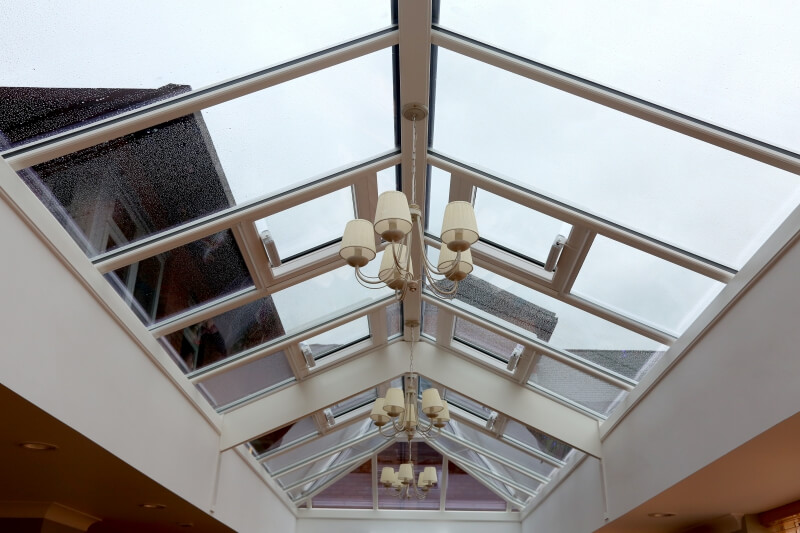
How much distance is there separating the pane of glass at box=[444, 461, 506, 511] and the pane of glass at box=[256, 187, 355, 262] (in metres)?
6.43

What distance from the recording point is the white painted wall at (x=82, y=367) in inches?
105

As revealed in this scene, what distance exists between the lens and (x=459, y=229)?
8.32ft

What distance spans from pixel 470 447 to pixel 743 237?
6.02 m

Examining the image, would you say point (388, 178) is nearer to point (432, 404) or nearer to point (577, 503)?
point (432, 404)

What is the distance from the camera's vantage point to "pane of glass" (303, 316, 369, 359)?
5848mm

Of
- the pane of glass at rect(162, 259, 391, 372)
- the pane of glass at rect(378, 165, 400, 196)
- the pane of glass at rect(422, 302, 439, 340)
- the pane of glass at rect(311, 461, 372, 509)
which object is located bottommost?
the pane of glass at rect(311, 461, 372, 509)

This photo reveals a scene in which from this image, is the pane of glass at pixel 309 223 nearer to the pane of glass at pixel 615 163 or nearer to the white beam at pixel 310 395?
the pane of glass at pixel 615 163

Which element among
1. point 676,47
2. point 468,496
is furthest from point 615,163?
point 468,496

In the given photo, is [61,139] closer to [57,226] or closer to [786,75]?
[57,226]

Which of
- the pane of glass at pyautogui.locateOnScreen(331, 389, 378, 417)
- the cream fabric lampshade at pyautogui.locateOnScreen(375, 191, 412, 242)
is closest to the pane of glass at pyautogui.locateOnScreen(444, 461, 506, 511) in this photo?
the pane of glass at pyautogui.locateOnScreen(331, 389, 378, 417)

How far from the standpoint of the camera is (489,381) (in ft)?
20.8

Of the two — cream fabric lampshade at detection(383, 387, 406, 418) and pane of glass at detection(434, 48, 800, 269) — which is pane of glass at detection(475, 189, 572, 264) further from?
cream fabric lampshade at detection(383, 387, 406, 418)

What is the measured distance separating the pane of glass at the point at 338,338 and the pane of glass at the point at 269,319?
400mm

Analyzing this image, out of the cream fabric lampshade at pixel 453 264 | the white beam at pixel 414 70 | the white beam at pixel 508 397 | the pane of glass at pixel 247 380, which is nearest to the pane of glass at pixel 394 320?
the white beam at pixel 508 397
